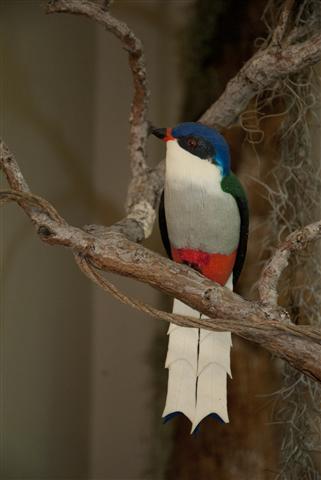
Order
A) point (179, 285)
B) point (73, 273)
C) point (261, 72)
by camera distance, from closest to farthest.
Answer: point (179, 285)
point (261, 72)
point (73, 273)

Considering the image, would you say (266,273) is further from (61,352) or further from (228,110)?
(61,352)

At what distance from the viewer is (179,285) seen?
97cm

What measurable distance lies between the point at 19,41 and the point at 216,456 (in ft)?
3.68

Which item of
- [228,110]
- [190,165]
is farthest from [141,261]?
[228,110]

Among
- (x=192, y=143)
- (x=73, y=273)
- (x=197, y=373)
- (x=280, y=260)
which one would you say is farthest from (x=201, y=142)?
(x=73, y=273)

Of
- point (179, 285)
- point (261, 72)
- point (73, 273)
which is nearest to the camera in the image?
point (179, 285)

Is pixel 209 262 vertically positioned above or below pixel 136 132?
below

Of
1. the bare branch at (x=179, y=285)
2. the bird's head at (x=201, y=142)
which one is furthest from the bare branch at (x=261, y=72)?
the bare branch at (x=179, y=285)

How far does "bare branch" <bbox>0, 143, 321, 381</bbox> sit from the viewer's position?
2.99ft

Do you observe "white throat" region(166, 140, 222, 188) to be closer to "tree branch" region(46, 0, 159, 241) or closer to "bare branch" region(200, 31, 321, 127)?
"tree branch" region(46, 0, 159, 241)

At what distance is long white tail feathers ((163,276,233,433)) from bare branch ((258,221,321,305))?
0.13 meters

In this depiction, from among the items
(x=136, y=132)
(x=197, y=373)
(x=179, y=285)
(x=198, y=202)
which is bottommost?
(x=197, y=373)

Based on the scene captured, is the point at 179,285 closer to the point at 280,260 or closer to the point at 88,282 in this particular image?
the point at 280,260

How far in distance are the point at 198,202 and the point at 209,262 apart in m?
0.12
